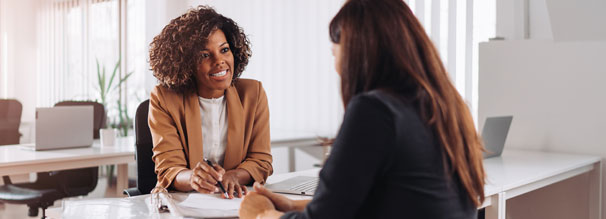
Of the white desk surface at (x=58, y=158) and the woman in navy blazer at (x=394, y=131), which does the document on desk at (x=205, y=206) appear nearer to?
the woman in navy blazer at (x=394, y=131)

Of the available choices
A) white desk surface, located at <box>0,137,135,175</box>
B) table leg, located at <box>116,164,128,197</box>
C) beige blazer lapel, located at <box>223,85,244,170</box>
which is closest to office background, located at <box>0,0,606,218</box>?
beige blazer lapel, located at <box>223,85,244,170</box>

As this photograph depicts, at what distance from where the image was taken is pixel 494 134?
8.52 feet

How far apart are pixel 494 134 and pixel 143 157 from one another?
1532mm

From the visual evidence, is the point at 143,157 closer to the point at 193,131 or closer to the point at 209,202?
the point at 193,131

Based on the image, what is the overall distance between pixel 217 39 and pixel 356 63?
105 cm

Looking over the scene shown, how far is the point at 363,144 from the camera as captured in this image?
0.93 metres

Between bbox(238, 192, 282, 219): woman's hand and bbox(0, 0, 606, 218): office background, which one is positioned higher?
bbox(0, 0, 606, 218): office background

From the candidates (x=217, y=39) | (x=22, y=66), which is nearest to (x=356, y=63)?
(x=217, y=39)

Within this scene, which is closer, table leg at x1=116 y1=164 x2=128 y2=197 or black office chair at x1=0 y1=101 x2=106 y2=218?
black office chair at x1=0 y1=101 x2=106 y2=218

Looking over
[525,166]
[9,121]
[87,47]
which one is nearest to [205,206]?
[525,166]

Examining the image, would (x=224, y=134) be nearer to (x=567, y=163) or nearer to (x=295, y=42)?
(x=567, y=163)

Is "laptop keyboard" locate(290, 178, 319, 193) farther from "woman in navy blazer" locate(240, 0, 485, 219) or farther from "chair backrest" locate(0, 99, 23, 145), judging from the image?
"chair backrest" locate(0, 99, 23, 145)

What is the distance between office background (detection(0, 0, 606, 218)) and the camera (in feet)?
9.30

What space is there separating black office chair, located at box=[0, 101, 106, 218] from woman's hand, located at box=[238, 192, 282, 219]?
2.36 meters
